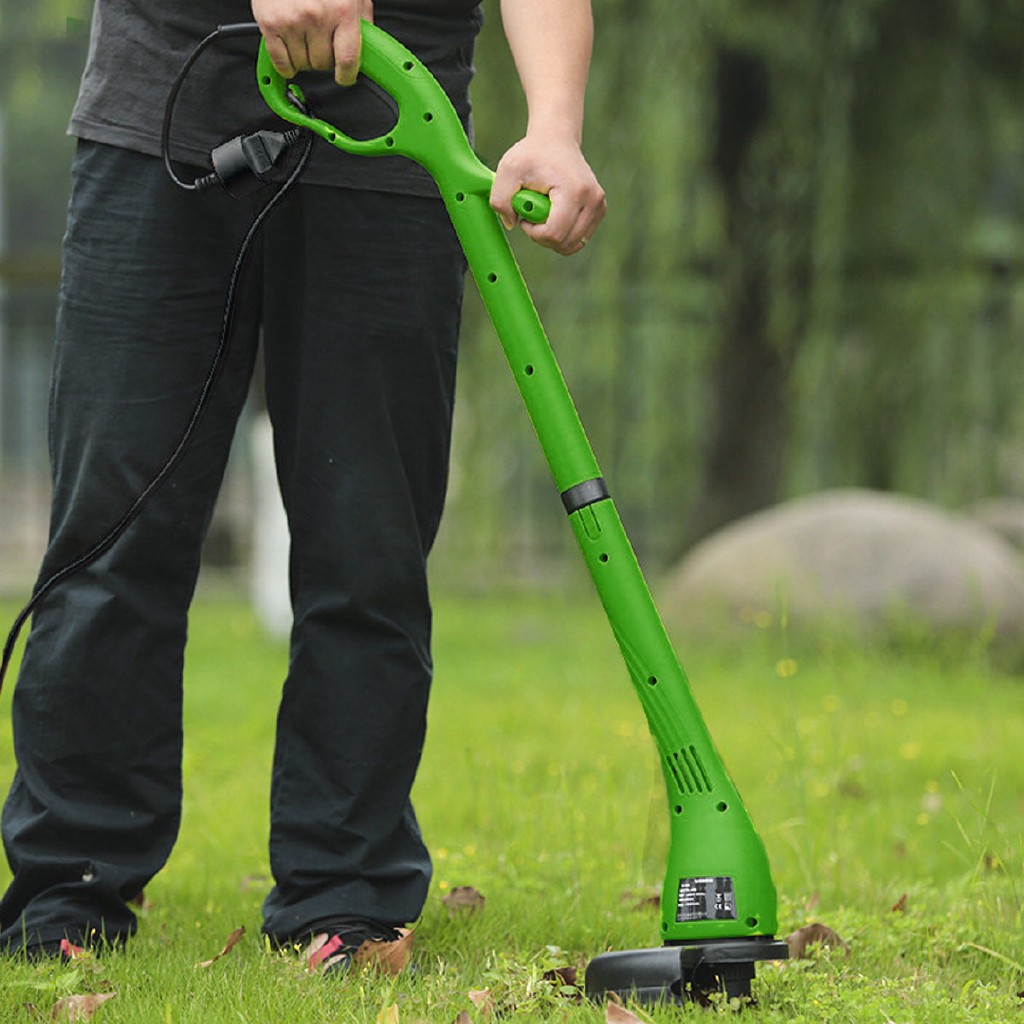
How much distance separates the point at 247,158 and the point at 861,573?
3.96m

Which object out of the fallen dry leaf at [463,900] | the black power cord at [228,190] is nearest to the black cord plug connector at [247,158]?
the black power cord at [228,190]

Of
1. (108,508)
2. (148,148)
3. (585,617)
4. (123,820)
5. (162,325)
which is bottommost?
(585,617)

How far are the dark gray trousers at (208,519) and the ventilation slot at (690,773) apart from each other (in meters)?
0.47

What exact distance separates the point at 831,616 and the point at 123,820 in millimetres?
3722

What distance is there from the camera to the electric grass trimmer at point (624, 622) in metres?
1.82

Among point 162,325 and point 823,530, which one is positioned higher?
point 162,325

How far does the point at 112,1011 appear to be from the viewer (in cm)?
188

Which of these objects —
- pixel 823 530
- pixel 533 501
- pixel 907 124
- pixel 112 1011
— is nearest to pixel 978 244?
pixel 907 124

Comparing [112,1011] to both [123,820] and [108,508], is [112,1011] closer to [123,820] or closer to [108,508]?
[123,820]

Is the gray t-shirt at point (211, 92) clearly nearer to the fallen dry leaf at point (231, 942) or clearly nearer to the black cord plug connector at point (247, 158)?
the black cord plug connector at point (247, 158)

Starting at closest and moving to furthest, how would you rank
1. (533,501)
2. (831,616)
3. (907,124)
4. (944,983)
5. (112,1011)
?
(112,1011) → (944,983) → (831,616) → (907,124) → (533,501)

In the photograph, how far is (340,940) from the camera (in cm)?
209

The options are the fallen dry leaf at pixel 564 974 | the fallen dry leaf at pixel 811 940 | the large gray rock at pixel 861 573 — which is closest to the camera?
the fallen dry leaf at pixel 564 974

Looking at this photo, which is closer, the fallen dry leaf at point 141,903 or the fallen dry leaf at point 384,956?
the fallen dry leaf at point 384,956
